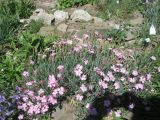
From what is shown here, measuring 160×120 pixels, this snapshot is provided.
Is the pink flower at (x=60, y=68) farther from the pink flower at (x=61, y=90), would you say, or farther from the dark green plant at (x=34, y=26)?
the dark green plant at (x=34, y=26)

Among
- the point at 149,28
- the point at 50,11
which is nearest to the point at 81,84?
the point at 149,28

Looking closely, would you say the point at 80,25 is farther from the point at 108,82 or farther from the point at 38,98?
the point at 38,98

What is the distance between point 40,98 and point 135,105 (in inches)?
55.4

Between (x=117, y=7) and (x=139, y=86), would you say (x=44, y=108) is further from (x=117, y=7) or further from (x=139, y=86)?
(x=117, y=7)

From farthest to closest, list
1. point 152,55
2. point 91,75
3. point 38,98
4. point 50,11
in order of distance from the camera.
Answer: point 50,11 → point 152,55 → point 91,75 → point 38,98

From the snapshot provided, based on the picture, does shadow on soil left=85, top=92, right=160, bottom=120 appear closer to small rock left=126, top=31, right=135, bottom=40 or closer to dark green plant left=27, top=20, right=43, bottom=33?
small rock left=126, top=31, right=135, bottom=40

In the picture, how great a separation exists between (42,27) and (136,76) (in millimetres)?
2392

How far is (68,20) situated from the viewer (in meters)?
7.52

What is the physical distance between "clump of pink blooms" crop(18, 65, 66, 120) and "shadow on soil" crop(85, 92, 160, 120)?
1.89 feet

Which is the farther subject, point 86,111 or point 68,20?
point 68,20

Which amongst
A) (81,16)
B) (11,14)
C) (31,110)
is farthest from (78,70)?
(11,14)

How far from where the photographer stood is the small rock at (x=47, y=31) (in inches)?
271

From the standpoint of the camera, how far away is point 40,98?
4941 millimetres

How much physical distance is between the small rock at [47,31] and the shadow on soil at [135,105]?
2.13 m
